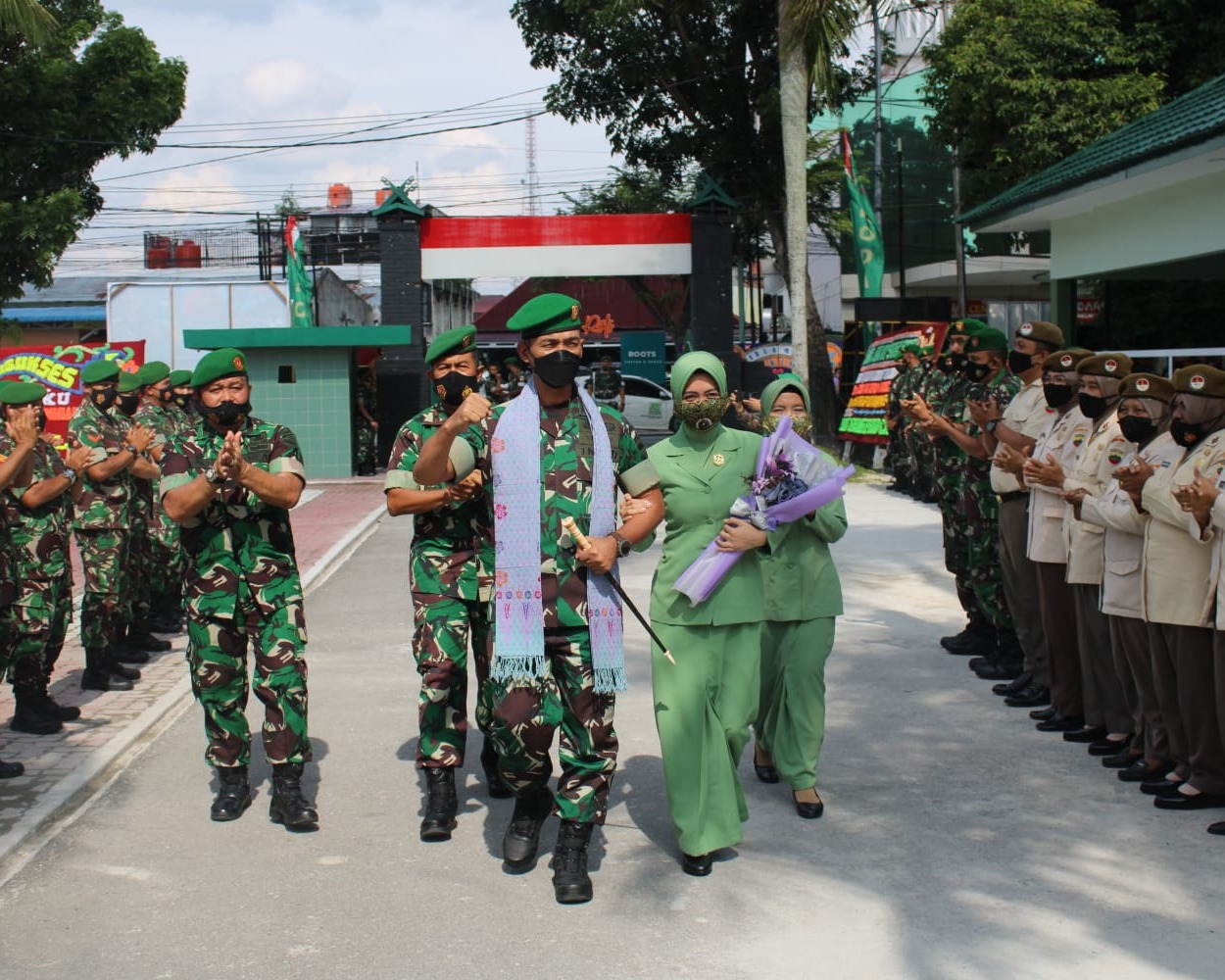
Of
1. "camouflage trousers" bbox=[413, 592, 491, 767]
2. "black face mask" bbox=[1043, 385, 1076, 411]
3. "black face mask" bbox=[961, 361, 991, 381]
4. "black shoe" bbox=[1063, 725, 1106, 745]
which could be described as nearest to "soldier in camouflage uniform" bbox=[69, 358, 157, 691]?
"camouflage trousers" bbox=[413, 592, 491, 767]

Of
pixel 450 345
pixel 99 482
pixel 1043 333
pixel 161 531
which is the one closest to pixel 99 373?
pixel 99 482

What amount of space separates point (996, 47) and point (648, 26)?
9.70 m

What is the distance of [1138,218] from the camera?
15.4 m

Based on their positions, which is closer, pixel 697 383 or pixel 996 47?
pixel 697 383

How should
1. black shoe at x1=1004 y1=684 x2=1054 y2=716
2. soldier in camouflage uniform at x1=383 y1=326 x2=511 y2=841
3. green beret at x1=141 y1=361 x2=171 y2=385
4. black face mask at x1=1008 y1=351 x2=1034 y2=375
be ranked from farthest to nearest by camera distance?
1. green beret at x1=141 y1=361 x2=171 y2=385
2. black face mask at x1=1008 y1=351 x2=1034 y2=375
3. black shoe at x1=1004 y1=684 x2=1054 y2=716
4. soldier in camouflage uniform at x1=383 y1=326 x2=511 y2=841

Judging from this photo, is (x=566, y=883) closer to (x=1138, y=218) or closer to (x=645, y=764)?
(x=645, y=764)

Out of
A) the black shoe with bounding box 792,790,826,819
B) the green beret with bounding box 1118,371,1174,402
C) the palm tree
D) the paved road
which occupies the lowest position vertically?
the paved road

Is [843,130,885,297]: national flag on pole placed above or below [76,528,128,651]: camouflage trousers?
above

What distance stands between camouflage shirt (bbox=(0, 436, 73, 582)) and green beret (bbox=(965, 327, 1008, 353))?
5079mm

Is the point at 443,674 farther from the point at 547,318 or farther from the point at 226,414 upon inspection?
the point at 547,318

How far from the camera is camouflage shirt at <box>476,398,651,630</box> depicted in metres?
5.06

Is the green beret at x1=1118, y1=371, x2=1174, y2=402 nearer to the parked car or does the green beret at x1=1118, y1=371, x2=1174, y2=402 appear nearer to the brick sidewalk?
the brick sidewalk

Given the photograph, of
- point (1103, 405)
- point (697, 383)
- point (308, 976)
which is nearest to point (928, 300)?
point (1103, 405)

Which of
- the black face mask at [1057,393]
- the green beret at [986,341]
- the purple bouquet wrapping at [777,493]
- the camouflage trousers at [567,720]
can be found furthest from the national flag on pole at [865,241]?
the camouflage trousers at [567,720]
